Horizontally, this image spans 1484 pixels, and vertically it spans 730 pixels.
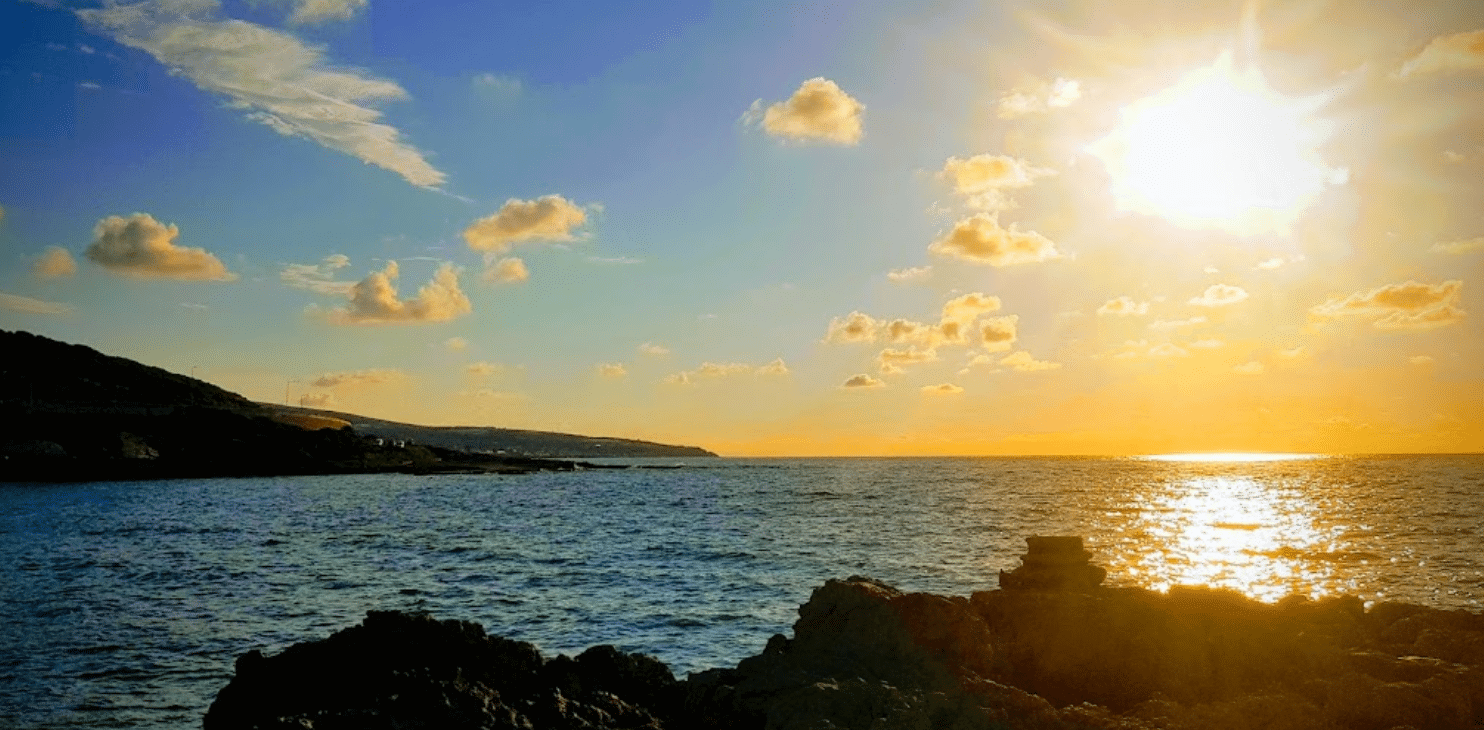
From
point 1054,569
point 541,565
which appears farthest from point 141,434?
point 1054,569

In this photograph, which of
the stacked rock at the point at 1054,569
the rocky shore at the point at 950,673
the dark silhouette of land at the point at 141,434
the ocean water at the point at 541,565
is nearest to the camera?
the rocky shore at the point at 950,673

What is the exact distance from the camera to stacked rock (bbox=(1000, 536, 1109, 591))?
52.3 ft

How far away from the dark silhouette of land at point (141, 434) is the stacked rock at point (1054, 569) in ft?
409

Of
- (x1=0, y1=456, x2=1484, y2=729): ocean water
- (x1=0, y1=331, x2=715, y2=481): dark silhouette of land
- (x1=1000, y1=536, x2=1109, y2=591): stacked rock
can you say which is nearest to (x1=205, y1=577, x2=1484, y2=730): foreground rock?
(x1=1000, y1=536, x2=1109, y2=591): stacked rock

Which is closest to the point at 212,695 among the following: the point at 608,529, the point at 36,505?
the point at 608,529

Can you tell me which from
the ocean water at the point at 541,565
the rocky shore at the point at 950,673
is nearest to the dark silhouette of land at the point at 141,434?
the ocean water at the point at 541,565

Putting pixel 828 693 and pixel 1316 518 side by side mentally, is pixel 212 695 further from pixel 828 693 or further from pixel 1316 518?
pixel 1316 518

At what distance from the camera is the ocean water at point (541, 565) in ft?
75.6

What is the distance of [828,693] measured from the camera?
10148mm

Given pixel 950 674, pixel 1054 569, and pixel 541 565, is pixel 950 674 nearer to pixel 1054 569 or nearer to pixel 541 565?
pixel 1054 569

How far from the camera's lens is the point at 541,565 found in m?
40.8

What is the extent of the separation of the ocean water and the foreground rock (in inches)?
330

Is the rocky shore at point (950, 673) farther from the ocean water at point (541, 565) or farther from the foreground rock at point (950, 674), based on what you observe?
the ocean water at point (541, 565)

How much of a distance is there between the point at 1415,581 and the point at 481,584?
1247 inches
